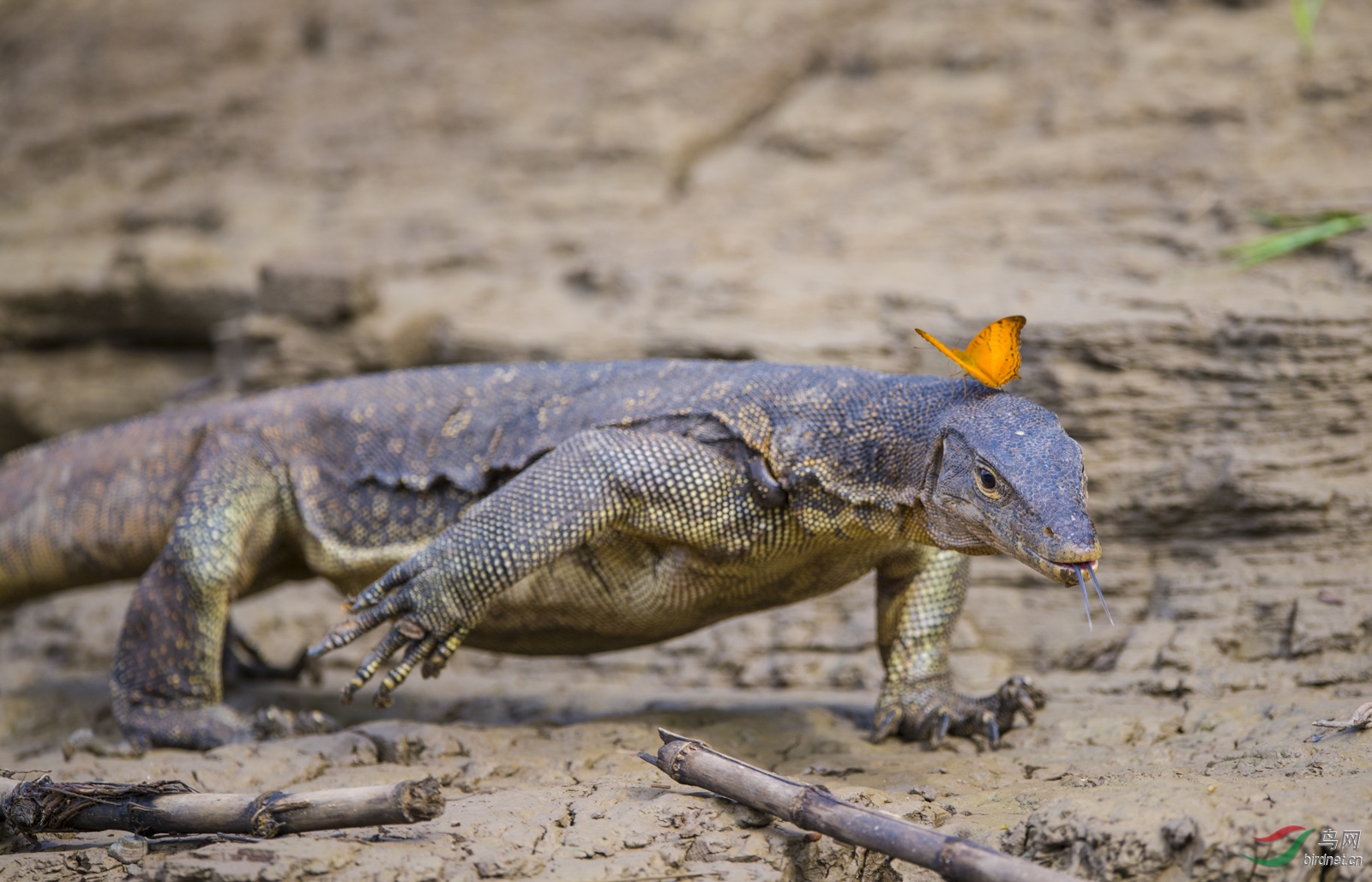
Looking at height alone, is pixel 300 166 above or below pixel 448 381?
above

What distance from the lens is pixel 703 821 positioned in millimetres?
3947

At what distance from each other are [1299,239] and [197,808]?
633cm

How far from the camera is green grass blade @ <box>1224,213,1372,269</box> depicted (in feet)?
22.6

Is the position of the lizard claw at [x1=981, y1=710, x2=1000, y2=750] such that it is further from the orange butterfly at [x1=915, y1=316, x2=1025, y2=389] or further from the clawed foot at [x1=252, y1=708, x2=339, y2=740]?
the clawed foot at [x1=252, y1=708, x2=339, y2=740]

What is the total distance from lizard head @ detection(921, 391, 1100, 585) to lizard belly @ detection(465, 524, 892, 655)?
65 centimetres

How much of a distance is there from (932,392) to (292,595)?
518cm

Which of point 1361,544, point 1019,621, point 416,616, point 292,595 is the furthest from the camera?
point 292,595

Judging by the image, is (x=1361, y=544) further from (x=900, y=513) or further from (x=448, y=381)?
(x=448, y=381)

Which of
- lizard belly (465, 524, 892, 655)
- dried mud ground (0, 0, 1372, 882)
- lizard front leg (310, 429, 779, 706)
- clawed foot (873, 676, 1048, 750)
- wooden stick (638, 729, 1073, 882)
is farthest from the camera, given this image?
clawed foot (873, 676, 1048, 750)

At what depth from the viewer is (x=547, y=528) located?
4.65 metres

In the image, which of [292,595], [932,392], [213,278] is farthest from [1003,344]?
[213,278]

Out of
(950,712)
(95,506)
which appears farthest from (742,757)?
(95,506)

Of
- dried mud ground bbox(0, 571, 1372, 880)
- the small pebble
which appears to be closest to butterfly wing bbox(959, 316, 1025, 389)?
dried mud ground bbox(0, 571, 1372, 880)
